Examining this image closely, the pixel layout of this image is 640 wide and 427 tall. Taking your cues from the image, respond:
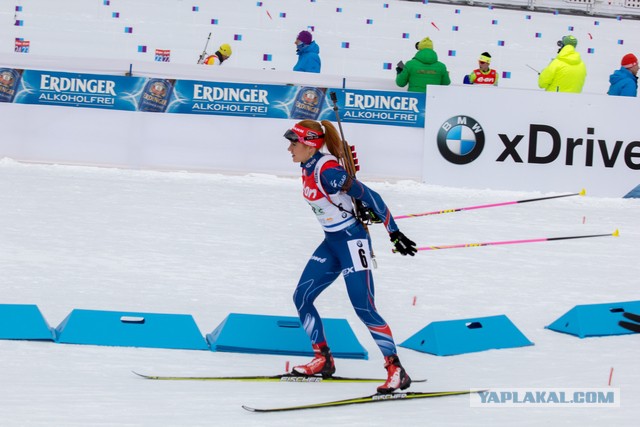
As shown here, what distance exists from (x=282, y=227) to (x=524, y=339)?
14.2 ft

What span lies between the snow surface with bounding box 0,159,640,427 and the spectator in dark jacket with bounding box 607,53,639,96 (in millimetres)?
1742

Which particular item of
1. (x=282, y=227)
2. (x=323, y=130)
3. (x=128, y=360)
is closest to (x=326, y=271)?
(x=323, y=130)

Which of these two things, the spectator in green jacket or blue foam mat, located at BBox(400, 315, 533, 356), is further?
the spectator in green jacket

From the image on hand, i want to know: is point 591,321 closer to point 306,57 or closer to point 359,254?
point 359,254

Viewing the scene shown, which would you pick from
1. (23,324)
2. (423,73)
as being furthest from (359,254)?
(423,73)

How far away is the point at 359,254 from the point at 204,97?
8.98 metres

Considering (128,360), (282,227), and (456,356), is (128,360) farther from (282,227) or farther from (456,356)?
(282,227)

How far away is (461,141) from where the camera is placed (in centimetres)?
1439

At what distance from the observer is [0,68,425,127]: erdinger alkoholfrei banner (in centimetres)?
1430

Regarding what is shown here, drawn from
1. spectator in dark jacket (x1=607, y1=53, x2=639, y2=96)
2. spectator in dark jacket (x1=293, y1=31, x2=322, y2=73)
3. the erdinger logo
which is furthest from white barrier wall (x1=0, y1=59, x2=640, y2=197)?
spectator in dark jacket (x1=293, y1=31, x2=322, y2=73)

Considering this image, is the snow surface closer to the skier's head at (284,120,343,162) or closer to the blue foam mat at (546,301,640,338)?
the blue foam mat at (546,301,640,338)

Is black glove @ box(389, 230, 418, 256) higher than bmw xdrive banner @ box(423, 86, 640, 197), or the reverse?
black glove @ box(389, 230, 418, 256)

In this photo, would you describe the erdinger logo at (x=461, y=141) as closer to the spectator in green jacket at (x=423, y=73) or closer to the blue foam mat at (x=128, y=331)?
the spectator in green jacket at (x=423, y=73)

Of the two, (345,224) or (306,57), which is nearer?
(345,224)
